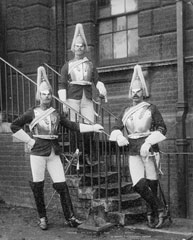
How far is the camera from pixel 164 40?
8.33 meters

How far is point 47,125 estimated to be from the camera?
18.9 ft

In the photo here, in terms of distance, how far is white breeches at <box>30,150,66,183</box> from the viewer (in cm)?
572

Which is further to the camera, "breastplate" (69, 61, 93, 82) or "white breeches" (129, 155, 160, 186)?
"breastplate" (69, 61, 93, 82)

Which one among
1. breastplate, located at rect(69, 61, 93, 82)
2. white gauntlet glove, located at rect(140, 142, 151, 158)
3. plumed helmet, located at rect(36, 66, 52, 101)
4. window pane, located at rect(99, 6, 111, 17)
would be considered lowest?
white gauntlet glove, located at rect(140, 142, 151, 158)

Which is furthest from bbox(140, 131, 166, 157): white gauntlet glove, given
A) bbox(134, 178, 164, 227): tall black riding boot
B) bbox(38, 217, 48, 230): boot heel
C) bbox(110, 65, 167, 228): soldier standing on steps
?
bbox(38, 217, 48, 230): boot heel

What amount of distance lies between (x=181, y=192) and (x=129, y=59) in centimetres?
281

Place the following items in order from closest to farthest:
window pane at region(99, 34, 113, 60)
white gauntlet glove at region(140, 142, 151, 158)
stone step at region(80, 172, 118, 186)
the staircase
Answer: white gauntlet glove at region(140, 142, 151, 158), the staircase, stone step at region(80, 172, 118, 186), window pane at region(99, 34, 113, 60)

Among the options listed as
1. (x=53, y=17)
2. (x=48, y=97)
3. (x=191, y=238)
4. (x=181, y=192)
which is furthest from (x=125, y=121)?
(x=53, y=17)

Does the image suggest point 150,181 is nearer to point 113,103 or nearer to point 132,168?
point 132,168

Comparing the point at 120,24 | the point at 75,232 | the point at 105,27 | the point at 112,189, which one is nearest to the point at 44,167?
the point at 75,232

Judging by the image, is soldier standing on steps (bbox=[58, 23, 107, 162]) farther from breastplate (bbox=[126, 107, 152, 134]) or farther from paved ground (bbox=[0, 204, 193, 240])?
paved ground (bbox=[0, 204, 193, 240])

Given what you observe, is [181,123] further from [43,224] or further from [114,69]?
[43,224]

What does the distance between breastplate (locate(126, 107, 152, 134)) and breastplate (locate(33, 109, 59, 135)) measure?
960 millimetres

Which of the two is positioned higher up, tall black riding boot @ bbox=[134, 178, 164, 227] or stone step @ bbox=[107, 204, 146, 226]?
tall black riding boot @ bbox=[134, 178, 164, 227]
